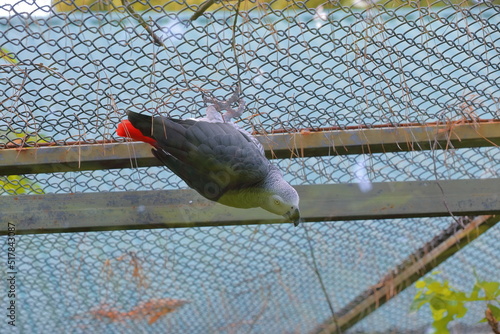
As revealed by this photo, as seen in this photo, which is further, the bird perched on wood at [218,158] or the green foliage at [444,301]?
the green foliage at [444,301]

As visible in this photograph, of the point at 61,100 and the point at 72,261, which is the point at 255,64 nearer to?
the point at 61,100

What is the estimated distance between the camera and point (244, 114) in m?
1.46

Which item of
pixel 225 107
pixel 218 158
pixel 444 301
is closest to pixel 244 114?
pixel 225 107

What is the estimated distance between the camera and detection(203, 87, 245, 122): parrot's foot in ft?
4.39

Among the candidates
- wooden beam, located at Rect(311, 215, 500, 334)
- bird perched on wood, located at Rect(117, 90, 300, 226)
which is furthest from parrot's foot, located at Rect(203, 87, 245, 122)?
wooden beam, located at Rect(311, 215, 500, 334)

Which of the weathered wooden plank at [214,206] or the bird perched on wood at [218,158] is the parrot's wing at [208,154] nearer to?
the bird perched on wood at [218,158]

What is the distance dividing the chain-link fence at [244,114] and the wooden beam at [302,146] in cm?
3

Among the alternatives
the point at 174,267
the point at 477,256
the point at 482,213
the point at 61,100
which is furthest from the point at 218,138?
the point at 477,256

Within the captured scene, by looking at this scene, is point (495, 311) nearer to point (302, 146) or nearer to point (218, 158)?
point (302, 146)

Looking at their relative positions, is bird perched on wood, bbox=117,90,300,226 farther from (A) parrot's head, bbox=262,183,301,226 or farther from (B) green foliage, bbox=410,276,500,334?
(B) green foliage, bbox=410,276,500,334

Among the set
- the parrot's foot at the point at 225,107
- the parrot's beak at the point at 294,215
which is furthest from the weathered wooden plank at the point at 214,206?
the parrot's foot at the point at 225,107

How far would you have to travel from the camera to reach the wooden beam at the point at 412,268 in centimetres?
192

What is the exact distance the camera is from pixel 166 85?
146cm

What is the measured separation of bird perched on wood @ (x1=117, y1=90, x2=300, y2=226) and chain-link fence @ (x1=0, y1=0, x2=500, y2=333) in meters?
0.07
